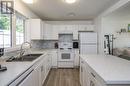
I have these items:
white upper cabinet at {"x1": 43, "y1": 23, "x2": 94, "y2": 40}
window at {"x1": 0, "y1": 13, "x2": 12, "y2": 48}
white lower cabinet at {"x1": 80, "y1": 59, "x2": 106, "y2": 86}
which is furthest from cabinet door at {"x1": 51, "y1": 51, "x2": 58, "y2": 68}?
white lower cabinet at {"x1": 80, "y1": 59, "x2": 106, "y2": 86}

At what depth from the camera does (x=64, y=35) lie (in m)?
6.86

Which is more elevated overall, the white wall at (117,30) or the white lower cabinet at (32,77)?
the white wall at (117,30)

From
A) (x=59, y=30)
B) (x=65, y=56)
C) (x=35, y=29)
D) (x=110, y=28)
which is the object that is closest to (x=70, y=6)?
(x=35, y=29)

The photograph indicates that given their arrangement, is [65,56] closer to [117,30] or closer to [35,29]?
[35,29]

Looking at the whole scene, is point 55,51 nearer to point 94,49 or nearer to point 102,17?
point 94,49

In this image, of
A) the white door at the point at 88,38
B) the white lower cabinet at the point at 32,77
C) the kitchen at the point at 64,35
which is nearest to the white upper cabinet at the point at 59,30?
the kitchen at the point at 64,35

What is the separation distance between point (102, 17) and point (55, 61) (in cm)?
271

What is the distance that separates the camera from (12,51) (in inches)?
128

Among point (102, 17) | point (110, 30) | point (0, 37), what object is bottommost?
point (0, 37)

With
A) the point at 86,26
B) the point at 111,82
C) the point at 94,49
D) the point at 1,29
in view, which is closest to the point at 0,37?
the point at 1,29

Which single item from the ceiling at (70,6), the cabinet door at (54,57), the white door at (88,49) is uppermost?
the ceiling at (70,6)

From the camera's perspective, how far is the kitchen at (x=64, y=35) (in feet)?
11.0

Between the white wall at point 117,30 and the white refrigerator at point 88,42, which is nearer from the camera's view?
the white wall at point 117,30

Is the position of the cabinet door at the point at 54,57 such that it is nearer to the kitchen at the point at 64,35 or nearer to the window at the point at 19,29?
the kitchen at the point at 64,35
